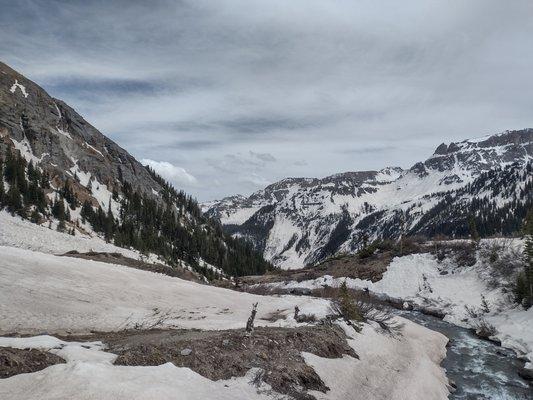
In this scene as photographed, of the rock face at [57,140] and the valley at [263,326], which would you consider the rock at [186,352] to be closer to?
the valley at [263,326]

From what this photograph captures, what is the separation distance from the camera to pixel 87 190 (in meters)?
130

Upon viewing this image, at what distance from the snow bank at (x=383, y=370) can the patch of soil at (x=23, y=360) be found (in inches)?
432

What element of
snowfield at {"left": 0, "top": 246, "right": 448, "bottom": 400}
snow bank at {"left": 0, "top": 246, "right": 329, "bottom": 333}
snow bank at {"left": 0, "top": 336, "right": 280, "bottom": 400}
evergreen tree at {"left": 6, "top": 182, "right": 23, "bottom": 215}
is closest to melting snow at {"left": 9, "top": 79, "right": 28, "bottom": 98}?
evergreen tree at {"left": 6, "top": 182, "right": 23, "bottom": 215}

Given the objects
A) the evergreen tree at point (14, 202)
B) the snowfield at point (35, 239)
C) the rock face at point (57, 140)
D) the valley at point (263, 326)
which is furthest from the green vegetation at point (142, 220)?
the snowfield at point (35, 239)

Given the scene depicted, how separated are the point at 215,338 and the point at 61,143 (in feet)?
446

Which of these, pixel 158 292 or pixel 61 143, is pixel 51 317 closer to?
pixel 158 292

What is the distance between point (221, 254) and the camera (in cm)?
14938

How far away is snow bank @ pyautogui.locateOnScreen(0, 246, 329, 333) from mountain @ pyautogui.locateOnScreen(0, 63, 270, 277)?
62977mm

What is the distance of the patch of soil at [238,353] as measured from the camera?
17609mm

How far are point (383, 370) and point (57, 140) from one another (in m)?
136

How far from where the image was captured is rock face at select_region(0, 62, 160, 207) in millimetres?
122938

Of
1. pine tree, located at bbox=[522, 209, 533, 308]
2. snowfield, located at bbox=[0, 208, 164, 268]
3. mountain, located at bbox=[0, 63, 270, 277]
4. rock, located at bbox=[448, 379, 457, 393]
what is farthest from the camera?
mountain, located at bbox=[0, 63, 270, 277]

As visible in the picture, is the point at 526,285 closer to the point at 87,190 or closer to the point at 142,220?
the point at 142,220

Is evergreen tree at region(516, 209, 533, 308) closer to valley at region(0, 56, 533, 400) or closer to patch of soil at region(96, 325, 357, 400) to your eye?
valley at region(0, 56, 533, 400)
